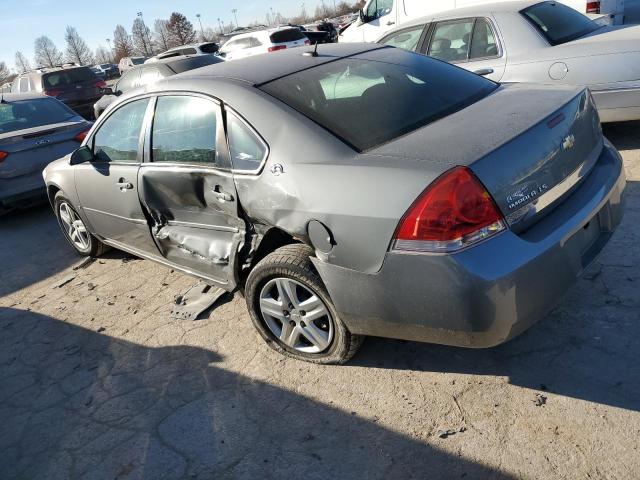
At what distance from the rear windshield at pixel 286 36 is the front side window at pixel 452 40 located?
11.4 metres

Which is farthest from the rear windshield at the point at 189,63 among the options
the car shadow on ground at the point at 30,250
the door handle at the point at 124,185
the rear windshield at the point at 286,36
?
the door handle at the point at 124,185

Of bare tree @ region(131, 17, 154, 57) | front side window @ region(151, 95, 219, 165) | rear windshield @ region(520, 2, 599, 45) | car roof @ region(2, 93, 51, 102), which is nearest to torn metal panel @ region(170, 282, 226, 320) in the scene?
front side window @ region(151, 95, 219, 165)

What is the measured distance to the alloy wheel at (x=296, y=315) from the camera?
9.34ft

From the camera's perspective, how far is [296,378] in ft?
9.69

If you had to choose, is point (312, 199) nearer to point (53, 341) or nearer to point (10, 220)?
point (53, 341)

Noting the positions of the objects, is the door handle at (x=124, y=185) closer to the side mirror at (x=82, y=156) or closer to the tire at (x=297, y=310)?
the side mirror at (x=82, y=156)

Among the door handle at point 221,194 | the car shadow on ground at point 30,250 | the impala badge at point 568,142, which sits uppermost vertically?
the impala badge at point 568,142

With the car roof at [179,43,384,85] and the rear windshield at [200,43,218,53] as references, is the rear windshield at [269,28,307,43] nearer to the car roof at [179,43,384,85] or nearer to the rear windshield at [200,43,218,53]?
the rear windshield at [200,43,218,53]

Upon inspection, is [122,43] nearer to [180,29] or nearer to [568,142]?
[180,29]

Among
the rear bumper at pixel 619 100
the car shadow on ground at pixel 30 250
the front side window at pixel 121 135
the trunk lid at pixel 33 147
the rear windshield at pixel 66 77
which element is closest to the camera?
the front side window at pixel 121 135

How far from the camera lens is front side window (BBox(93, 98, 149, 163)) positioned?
150 inches

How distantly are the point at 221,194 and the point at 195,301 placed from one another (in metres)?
1.16

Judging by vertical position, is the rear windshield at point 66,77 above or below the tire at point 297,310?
above

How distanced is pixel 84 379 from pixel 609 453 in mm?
2854
